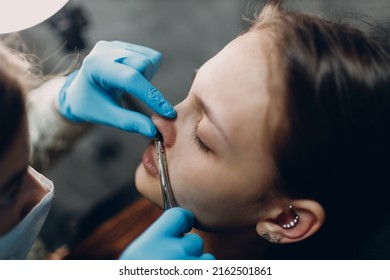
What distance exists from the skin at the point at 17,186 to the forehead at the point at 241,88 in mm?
289

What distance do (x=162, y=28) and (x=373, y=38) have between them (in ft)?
3.77

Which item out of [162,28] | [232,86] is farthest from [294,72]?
[162,28]

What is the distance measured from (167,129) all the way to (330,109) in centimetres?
27

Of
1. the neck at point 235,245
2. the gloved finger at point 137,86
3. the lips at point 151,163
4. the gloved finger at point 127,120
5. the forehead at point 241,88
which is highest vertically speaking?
the forehead at point 241,88

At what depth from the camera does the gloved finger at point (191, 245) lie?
749mm

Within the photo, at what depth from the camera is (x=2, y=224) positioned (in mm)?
713

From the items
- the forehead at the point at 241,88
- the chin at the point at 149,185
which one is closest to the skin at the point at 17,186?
the chin at the point at 149,185

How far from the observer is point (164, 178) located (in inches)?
29.6

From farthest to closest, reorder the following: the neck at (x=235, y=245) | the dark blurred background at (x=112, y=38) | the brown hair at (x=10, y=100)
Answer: the dark blurred background at (x=112, y=38), the neck at (x=235, y=245), the brown hair at (x=10, y=100)

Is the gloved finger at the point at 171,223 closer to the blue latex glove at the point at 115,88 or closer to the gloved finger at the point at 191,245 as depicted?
the gloved finger at the point at 191,245

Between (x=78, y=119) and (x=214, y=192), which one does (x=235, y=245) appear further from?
(x=78, y=119)

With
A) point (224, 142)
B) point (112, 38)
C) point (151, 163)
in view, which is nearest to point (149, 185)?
point (151, 163)

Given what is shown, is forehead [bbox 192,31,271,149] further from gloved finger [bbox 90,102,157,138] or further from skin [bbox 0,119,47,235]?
skin [bbox 0,119,47,235]
